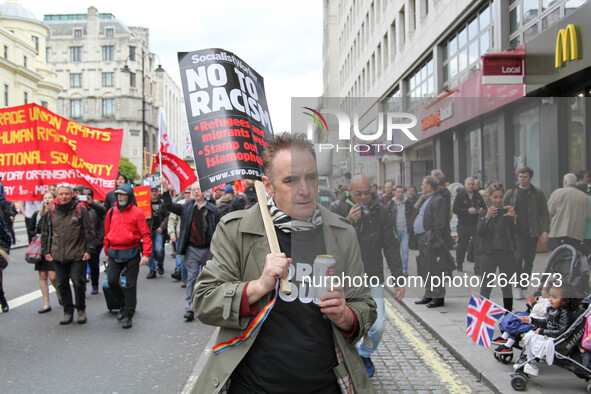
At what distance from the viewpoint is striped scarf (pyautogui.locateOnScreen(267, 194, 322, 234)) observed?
2.18 m

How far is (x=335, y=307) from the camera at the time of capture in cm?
199

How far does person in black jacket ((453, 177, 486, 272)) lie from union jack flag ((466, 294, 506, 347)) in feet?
1.79

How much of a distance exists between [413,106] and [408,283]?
1.25 meters

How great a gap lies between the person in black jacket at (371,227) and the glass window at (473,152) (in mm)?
784

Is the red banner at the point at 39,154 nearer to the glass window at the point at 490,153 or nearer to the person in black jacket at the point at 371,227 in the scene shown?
the person in black jacket at the point at 371,227

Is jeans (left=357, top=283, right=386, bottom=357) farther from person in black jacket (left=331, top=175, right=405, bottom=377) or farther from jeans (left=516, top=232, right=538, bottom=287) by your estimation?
jeans (left=516, top=232, right=538, bottom=287)

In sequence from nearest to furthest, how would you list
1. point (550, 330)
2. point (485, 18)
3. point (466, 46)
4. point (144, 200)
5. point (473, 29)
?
point (550, 330) → point (144, 200) → point (485, 18) → point (473, 29) → point (466, 46)

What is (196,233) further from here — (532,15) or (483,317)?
(532,15)

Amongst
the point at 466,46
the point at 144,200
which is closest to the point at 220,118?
the point at 144,200

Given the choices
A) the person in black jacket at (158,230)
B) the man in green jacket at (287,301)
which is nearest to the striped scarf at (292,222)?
the man in green jacket at (287,301)

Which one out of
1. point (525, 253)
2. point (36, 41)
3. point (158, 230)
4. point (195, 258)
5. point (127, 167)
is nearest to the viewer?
point (525, 253)

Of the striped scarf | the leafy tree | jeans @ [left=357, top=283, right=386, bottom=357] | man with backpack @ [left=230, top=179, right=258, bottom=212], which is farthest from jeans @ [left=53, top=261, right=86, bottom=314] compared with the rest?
the leafy tree

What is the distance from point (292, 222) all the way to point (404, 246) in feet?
4.91

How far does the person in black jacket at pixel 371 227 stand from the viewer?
3.03 m
